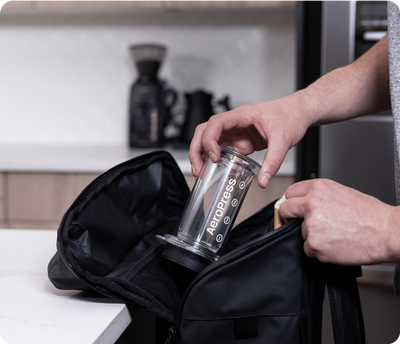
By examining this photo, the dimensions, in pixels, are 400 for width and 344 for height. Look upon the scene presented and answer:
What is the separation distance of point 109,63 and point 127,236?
187 centimetres

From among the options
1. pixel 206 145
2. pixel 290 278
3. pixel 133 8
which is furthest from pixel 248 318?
pixel 133 8

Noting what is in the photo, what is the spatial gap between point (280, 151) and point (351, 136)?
0.84 m

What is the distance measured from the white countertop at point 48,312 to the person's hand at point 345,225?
9.8 inches

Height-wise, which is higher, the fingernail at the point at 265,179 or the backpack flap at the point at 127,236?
the fingernail at the point at 265,179

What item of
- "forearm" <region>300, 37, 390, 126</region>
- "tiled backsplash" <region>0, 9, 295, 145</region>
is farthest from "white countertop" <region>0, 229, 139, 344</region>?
"tiled backsplash" <region>0, 9, 295, 145</region>

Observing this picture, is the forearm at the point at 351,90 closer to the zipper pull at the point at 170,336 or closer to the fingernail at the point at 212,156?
the fingernail at the point at 212,156

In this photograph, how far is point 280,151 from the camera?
A: 2.36 ft

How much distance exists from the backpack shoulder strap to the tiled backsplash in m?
1.77

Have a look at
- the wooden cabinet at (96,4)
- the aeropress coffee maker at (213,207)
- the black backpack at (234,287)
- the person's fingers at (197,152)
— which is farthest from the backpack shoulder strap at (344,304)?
the wooden cabinet at (96,4)

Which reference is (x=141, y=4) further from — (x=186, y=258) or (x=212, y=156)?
(x=186, y=258)

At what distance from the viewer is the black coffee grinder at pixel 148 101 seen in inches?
78.8

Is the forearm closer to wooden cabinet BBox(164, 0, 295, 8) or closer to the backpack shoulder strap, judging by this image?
the backpack shoulder strap

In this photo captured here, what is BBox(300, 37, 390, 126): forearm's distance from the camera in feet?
2.65

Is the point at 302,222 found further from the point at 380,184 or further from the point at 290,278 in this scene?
the point at 380,184
